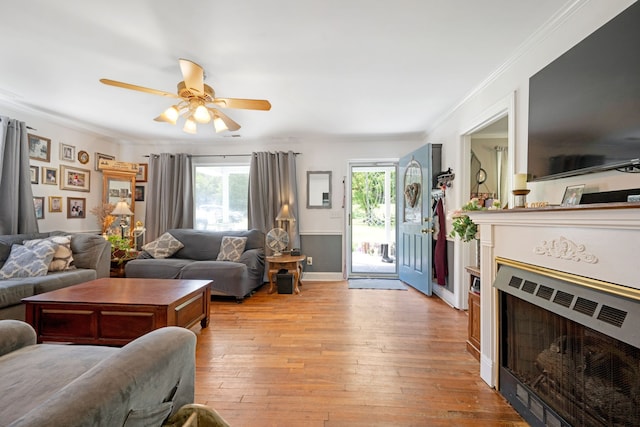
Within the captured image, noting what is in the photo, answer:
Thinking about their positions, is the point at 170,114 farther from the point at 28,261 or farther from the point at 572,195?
the point at 572,195

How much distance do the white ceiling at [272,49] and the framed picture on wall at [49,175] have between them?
0.80 m

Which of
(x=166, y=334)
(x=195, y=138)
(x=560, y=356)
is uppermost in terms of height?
(x=195, y=138)

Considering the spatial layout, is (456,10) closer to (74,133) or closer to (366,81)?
(366,81)

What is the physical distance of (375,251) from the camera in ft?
21.1

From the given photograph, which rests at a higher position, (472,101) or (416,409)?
(472,101)

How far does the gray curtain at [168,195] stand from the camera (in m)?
4.60

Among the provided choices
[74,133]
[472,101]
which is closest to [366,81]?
[472,101]

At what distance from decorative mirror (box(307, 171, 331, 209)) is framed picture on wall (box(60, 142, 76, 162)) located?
139 inches

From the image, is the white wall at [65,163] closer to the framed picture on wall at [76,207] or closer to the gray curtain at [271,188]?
the framed picture on wall at [76,207]

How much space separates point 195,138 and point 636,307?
5.15m

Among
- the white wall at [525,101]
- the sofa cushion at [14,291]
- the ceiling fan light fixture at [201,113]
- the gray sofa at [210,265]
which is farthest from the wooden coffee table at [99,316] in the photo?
the white wall at [525,101]

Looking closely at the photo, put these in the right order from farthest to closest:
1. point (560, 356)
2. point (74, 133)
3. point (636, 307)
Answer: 1. point (74, 133)
2. point (560, 356)
3. point (636, 307)

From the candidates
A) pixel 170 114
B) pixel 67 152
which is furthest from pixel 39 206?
pixel 170 114

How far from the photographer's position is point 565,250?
126 cm
